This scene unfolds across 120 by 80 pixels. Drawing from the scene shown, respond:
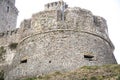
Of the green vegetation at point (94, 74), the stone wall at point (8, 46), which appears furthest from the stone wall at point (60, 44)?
the green vegetation at point (94, 74)

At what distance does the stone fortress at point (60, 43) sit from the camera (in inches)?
643

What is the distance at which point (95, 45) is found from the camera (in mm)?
17281

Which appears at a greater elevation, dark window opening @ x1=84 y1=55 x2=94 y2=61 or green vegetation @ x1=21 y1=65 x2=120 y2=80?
dark window opening @ x1=84 y1=55 x2=94 y2=61

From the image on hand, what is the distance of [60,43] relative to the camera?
17031 mm

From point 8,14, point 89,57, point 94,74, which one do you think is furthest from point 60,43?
point 8,14

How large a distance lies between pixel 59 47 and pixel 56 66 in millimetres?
1323

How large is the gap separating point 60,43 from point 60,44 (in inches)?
3.2

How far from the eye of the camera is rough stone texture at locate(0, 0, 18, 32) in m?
32.6

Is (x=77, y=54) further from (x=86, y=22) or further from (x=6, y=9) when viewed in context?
(x=6, y=9)

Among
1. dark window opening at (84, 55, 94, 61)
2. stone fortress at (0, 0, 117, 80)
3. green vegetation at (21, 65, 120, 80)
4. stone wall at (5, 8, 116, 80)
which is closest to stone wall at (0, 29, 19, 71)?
stone fortress at (0, 0, 117, 80)

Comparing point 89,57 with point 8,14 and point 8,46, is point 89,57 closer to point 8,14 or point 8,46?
point 8,46

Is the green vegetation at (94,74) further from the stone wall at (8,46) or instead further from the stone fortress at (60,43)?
the stone wall at (8,46)

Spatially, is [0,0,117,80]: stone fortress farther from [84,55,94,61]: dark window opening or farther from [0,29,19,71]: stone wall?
[0,29,19,71]: stone wall

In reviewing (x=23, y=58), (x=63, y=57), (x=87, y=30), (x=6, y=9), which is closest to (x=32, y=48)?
(x=23, y=58)
